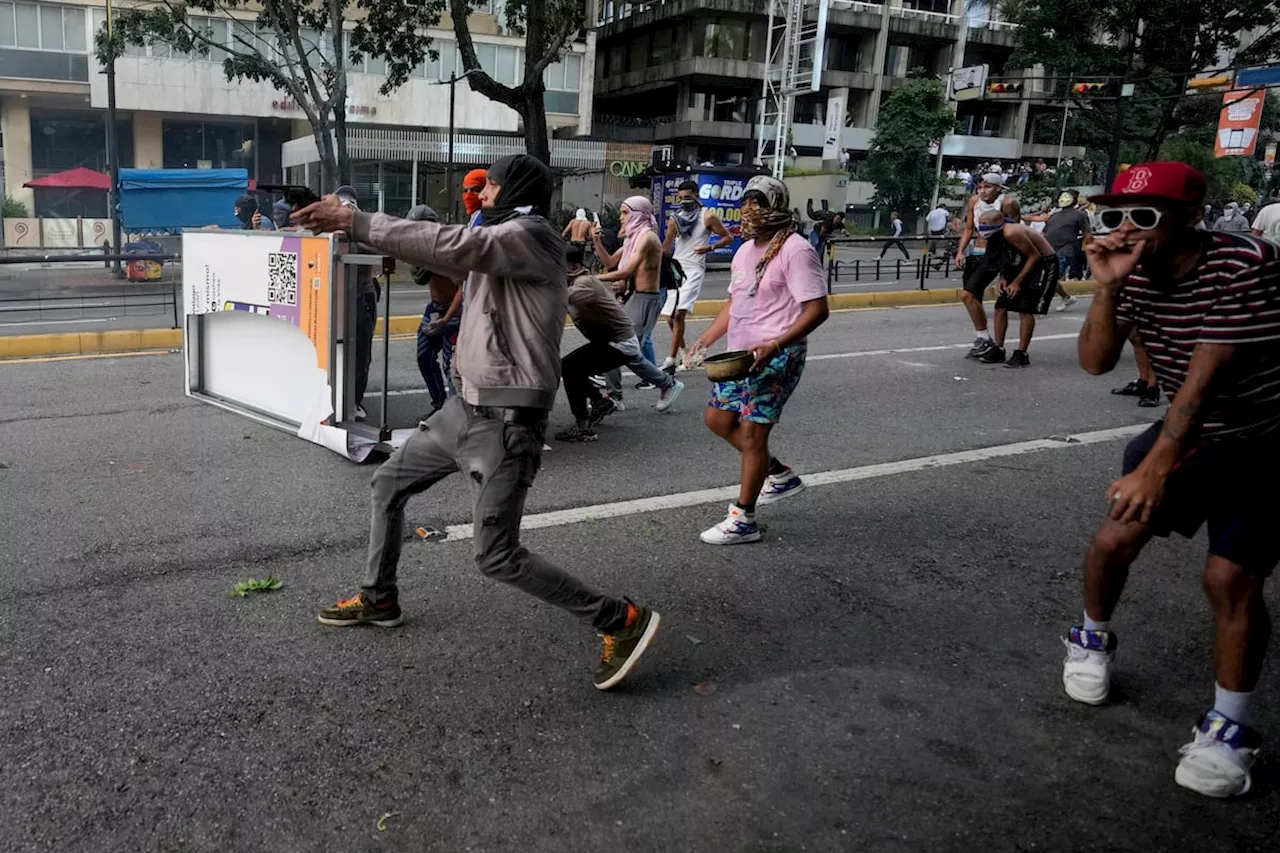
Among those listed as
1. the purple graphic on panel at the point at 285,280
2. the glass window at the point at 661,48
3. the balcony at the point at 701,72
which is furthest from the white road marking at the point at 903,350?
the glass window at the point at 661,48

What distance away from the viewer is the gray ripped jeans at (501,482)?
326cm

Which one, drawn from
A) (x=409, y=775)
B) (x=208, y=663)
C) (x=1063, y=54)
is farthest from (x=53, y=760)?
(x=1063, y=54)

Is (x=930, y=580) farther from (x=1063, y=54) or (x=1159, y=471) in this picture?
(x=1063, y=54)

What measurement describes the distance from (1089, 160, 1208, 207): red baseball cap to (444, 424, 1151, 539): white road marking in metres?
2.98

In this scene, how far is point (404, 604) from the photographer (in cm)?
402

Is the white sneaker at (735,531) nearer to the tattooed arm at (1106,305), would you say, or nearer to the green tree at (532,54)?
the tattooed arm at (1106,305)

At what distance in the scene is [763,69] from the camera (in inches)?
1905

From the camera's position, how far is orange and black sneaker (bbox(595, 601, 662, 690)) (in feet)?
11.1

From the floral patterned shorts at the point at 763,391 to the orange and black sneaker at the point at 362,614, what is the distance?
1855 millimetres

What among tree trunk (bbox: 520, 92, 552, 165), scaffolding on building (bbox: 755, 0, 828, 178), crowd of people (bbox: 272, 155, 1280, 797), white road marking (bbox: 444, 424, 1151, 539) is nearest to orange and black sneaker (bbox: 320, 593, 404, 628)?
crowd of people (bbox: 272, 155, 1280, 797)

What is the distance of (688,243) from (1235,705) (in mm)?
7933

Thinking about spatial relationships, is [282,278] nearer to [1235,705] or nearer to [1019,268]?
[1235,705]

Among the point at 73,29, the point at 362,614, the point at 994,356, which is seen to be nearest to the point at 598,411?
the point at 362,614

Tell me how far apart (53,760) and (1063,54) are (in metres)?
38.3
